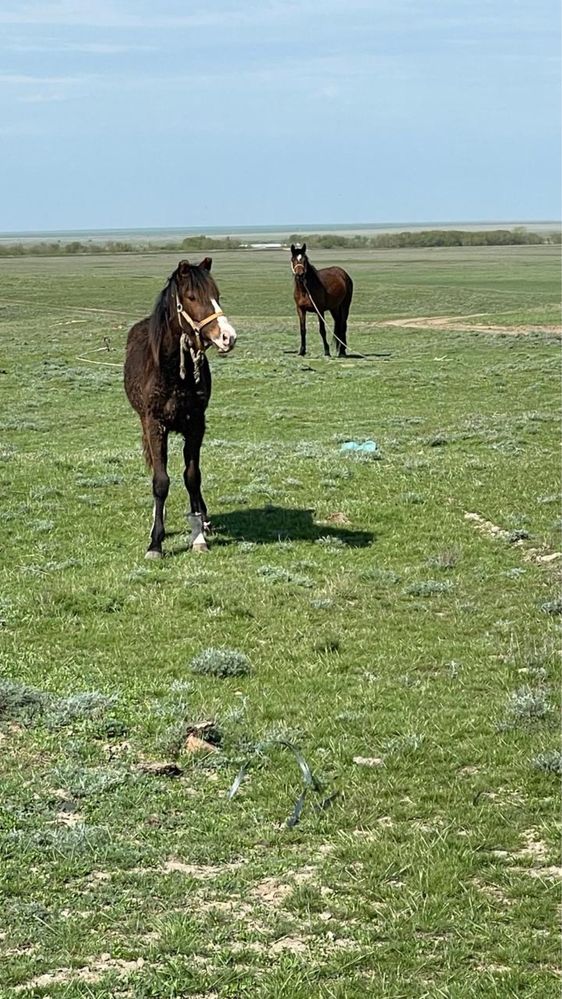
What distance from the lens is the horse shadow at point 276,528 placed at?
36.5 feet

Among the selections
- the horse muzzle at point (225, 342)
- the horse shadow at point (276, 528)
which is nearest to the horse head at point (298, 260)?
the horse shadow at point (276, 528)

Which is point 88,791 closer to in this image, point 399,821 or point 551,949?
point 399,821

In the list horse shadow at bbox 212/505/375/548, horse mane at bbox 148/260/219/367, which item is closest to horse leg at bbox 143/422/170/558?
horse mane at bbox 148/260/219/367

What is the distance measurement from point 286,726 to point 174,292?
15.6 ft

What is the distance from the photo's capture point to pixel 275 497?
42.9 ft

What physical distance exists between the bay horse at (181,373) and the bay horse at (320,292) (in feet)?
59.1

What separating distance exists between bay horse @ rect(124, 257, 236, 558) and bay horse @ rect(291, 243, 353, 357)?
18.0 m

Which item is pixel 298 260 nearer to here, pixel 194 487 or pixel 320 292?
pixel 320 292

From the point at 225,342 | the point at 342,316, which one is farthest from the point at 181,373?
the point at 342,316

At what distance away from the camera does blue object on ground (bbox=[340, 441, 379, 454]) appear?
16.3 metres

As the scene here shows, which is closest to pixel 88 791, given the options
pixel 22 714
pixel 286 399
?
pixel 22 714

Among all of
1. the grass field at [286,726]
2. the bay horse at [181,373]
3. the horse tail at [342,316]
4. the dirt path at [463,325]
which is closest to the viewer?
the grass field at [286,726]

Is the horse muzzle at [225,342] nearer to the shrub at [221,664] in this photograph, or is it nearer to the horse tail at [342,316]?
the shrub at [221,664]

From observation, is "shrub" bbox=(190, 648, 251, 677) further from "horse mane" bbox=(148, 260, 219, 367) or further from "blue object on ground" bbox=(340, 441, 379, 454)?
"blue object on ground" bbox=(340, 441, 379, 454)
